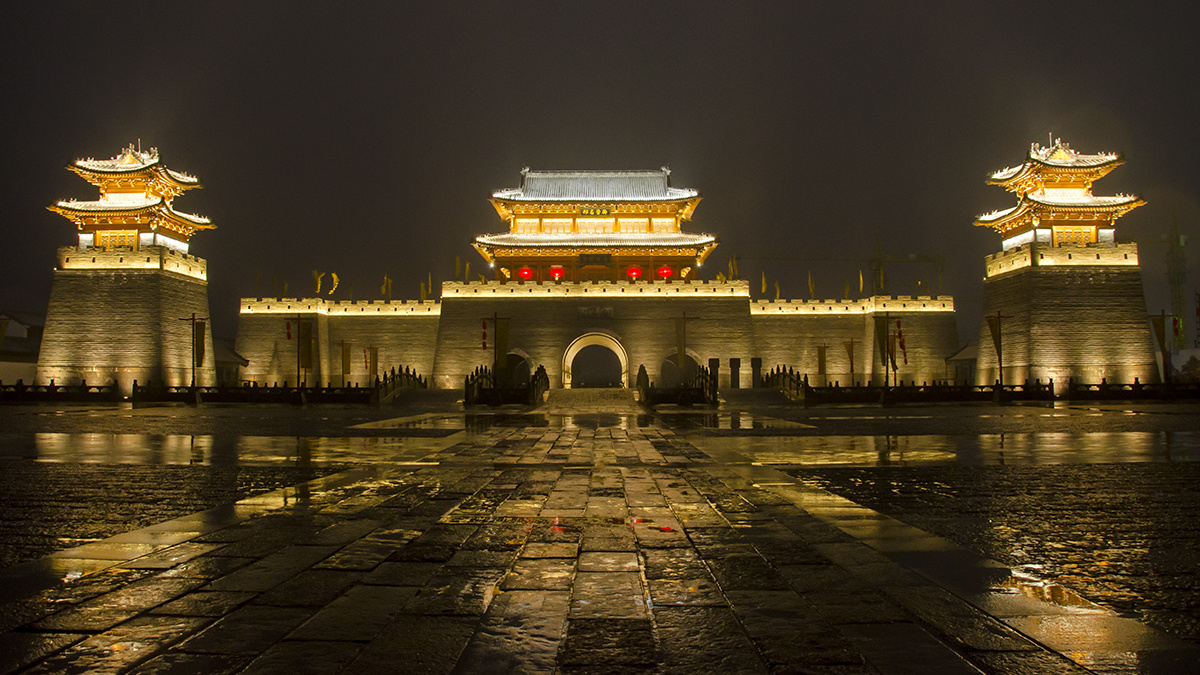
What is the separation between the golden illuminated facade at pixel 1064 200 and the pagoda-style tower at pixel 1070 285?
4 cm

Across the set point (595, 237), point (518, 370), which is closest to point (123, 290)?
point (518, 370)

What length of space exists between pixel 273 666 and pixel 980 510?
4.39 m

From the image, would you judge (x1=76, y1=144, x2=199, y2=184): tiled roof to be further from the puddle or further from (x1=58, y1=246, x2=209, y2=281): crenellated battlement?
the puddle

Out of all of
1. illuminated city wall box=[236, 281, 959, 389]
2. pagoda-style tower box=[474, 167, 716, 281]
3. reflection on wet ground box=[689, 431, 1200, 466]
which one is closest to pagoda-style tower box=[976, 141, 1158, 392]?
illuminated city wall box=[236, 281, 959, 389]

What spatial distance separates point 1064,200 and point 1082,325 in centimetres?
549

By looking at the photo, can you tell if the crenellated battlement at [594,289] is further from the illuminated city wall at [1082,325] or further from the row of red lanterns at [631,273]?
the illuminated city wall at [1082,325]

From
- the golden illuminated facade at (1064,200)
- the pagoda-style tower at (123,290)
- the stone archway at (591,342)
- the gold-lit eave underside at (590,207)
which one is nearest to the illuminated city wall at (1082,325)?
the golden illuminated facade at (1064,200)

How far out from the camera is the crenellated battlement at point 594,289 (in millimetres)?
31203

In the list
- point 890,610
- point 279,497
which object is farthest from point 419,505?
point 890,610

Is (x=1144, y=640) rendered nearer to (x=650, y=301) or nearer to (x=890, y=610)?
(x=890, y=610)

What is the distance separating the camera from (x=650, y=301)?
1233 inches

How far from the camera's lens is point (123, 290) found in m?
28.9

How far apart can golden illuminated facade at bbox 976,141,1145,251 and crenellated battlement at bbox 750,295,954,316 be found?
455 centimetres

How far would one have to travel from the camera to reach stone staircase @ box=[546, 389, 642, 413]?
2045 centimetres
